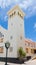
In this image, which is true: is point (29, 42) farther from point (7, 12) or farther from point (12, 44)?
point (7, 12)

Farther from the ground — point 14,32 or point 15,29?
point 15,29

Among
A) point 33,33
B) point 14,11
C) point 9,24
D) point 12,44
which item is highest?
point 14,11

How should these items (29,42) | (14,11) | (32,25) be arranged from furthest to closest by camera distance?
1. (29,42)
2. (14,11)
3. (32,25)

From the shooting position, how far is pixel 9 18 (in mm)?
12281

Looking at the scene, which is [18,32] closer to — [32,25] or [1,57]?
[32,25]

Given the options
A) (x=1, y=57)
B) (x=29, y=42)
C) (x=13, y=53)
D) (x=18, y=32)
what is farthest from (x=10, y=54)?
(x=29, y=42)

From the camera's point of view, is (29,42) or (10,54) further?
(29,42)

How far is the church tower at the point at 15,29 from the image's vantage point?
11414mm

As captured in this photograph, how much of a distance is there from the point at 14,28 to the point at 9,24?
857 millimetres

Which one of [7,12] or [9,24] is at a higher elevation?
[7,12]

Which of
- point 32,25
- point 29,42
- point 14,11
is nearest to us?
point 32,25

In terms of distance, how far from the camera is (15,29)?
37.6 feet

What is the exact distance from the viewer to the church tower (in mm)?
11414

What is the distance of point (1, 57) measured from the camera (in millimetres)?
12219
